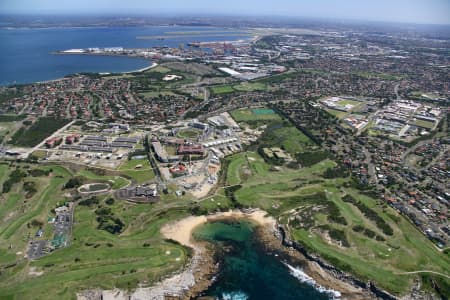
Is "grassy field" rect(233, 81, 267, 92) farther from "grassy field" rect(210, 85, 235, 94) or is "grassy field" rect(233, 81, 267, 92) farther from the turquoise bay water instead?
the turquoise bay water

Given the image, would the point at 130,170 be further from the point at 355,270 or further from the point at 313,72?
the point at 313,72

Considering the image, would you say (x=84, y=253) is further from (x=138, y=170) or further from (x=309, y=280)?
(x=309, y=280)

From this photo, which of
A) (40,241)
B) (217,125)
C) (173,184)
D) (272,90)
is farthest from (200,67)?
(40,241)

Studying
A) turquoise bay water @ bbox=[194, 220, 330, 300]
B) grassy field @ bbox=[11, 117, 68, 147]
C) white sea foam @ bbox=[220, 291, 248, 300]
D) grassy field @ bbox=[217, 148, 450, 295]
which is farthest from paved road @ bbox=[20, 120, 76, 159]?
white sea foam @ bbox=[220, 291, 248, 300]

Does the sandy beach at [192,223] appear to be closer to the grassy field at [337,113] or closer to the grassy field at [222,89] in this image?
the grassy field at [337,113]

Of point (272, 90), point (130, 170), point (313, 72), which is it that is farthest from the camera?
point (313, 72)
